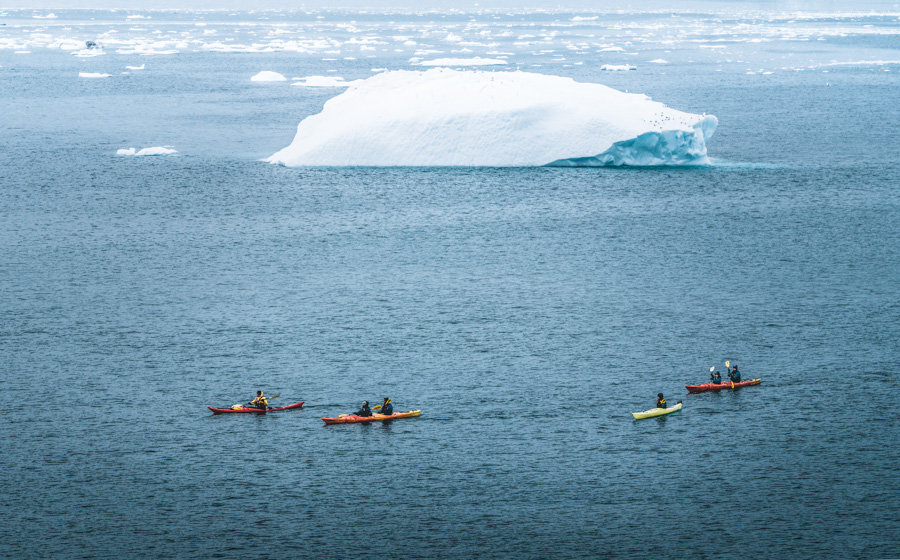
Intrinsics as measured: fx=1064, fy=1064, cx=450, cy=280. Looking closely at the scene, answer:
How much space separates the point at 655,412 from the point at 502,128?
3664 centimetres

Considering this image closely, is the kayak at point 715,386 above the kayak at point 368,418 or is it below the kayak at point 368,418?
above

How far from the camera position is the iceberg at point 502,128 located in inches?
2709

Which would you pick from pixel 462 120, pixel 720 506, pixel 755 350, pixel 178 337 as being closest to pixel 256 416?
pixel 178 337

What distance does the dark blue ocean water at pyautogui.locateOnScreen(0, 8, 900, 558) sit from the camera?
99.5 ft

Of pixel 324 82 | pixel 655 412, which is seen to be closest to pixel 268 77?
pixel 324 82

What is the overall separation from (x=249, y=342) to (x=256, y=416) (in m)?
7.31

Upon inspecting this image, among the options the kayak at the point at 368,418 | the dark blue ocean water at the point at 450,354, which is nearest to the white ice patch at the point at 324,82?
the dark blue ocean water at the point at 450,354

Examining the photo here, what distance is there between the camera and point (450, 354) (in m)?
42.2

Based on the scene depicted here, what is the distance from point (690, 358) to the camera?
41.7 m

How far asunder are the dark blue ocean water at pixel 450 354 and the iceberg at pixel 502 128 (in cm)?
149

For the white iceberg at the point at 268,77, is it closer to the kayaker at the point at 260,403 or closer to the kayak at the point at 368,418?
the kayaker at the point at 260,403

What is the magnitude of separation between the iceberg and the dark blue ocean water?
1492 mm

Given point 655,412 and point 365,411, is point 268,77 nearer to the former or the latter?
point 365,411

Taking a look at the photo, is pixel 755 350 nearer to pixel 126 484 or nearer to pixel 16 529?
pixel 126 484
